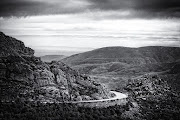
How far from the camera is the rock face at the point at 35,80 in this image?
49188 mm

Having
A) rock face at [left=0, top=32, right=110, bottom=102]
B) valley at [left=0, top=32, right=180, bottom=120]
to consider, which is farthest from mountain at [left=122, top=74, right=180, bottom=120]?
rock face at [left=0, top=32, right=110, bottom=102]

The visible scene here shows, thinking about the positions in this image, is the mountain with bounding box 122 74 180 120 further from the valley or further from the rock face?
the rock face

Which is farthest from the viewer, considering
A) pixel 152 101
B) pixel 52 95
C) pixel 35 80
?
pixel 152 101

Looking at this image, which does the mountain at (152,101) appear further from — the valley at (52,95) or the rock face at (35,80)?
the rock face at (35,80)

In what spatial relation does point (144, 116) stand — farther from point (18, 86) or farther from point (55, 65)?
point (18, 86)

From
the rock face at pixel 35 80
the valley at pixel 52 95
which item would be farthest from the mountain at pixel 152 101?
the rock face at pixel 35 80

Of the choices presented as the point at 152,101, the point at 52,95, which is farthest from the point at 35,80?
the point at 152,101

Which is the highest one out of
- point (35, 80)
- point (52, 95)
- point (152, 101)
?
point (35, 80)

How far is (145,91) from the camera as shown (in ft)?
238

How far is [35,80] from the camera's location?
51469 mm

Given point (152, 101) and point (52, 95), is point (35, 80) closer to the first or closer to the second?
point (52, 95)

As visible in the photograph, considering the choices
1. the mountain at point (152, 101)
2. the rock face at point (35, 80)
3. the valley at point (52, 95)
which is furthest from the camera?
the mountain at point (152, 101)

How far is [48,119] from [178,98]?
142 feet

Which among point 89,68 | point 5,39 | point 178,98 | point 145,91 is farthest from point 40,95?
point 89,68
